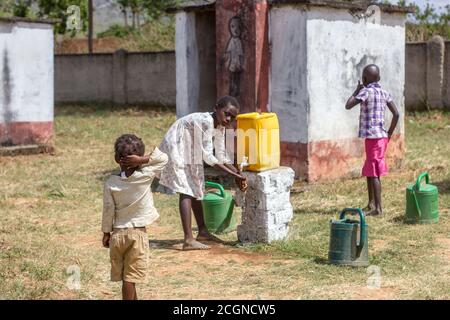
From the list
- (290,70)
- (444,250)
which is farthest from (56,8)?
(444,250)

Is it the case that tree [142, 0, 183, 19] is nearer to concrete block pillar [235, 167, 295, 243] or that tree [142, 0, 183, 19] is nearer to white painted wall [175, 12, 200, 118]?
white painted wall [175, 12, 200, 118]

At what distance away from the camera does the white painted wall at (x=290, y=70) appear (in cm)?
1020

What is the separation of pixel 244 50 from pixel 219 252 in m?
4.08

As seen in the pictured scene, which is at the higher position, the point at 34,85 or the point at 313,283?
the point at 34,85

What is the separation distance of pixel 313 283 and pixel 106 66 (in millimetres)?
18608

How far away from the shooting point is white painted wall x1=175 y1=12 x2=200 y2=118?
11.4 metres

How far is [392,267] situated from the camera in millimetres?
6289

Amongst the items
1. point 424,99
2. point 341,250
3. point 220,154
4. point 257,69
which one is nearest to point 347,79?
point 257,69

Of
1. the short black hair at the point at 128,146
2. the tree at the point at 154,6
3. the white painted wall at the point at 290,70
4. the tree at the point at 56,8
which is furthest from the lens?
the tree at the point at 154,6

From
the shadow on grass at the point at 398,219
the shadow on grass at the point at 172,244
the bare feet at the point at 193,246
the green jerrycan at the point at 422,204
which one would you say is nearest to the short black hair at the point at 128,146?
the bare feet at the point at 193,246

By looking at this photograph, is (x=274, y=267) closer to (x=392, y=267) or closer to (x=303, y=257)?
(x=303, y=257)

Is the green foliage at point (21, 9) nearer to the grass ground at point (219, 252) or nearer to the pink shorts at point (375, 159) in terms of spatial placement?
the grass ground at point (219, 252)

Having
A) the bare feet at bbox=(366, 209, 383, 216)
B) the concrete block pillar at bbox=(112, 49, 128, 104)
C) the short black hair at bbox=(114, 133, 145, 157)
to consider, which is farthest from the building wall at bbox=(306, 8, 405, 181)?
the concrete block pillar at bbox=(112, 49, 128, 104)

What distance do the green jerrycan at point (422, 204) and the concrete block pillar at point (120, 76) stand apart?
622 inches
